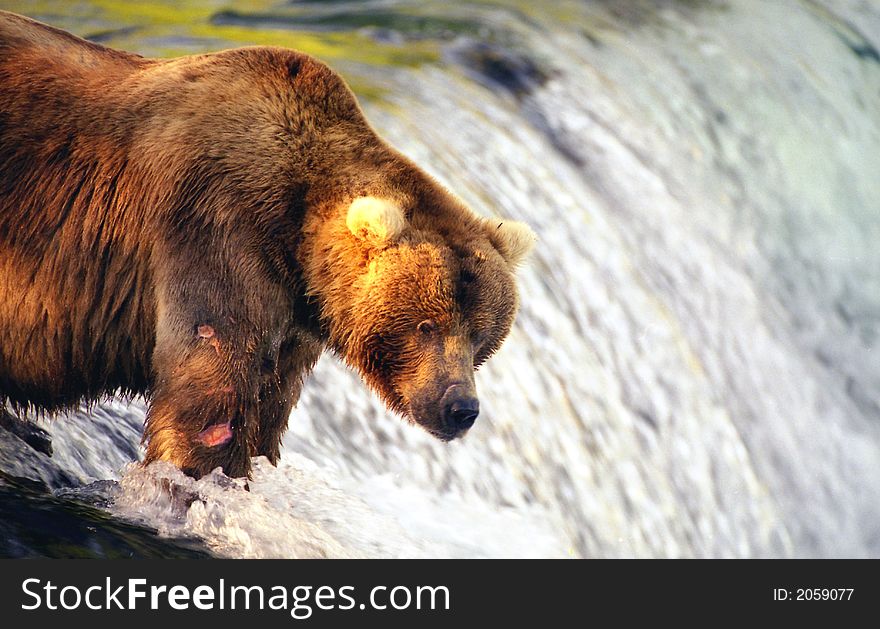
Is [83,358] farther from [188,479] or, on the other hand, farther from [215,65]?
[215,65]

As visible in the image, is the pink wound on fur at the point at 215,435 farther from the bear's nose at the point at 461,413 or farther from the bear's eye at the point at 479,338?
the bear's eye at the point at 479,338

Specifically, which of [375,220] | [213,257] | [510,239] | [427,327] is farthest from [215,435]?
[510,239]

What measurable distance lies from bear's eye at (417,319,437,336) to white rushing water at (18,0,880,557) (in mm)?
910

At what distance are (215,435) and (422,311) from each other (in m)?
0.89

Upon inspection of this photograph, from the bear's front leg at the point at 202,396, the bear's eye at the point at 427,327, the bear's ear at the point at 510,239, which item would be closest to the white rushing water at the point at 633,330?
the bear's front leg at the point at 202,396

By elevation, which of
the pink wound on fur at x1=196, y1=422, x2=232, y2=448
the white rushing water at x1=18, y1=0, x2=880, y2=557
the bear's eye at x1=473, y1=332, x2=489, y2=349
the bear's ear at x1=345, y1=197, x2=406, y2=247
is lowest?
the white rushing water at x1=18, y1=0, x2=880, y2=557

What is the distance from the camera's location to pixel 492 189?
10102 mm

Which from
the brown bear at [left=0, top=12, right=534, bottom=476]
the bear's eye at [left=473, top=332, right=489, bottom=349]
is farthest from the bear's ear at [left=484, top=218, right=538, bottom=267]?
the bear's eye at [left=473, top=332, right=489, bottom=349]

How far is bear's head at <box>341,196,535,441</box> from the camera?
550cm

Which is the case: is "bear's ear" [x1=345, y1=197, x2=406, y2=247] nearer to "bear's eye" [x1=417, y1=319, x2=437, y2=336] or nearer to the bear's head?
the bear's head

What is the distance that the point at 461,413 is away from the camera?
5.54 meters

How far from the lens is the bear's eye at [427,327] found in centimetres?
552

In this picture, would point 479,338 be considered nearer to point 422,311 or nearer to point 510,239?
point 422,311

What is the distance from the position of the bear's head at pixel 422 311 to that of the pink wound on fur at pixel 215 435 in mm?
575
